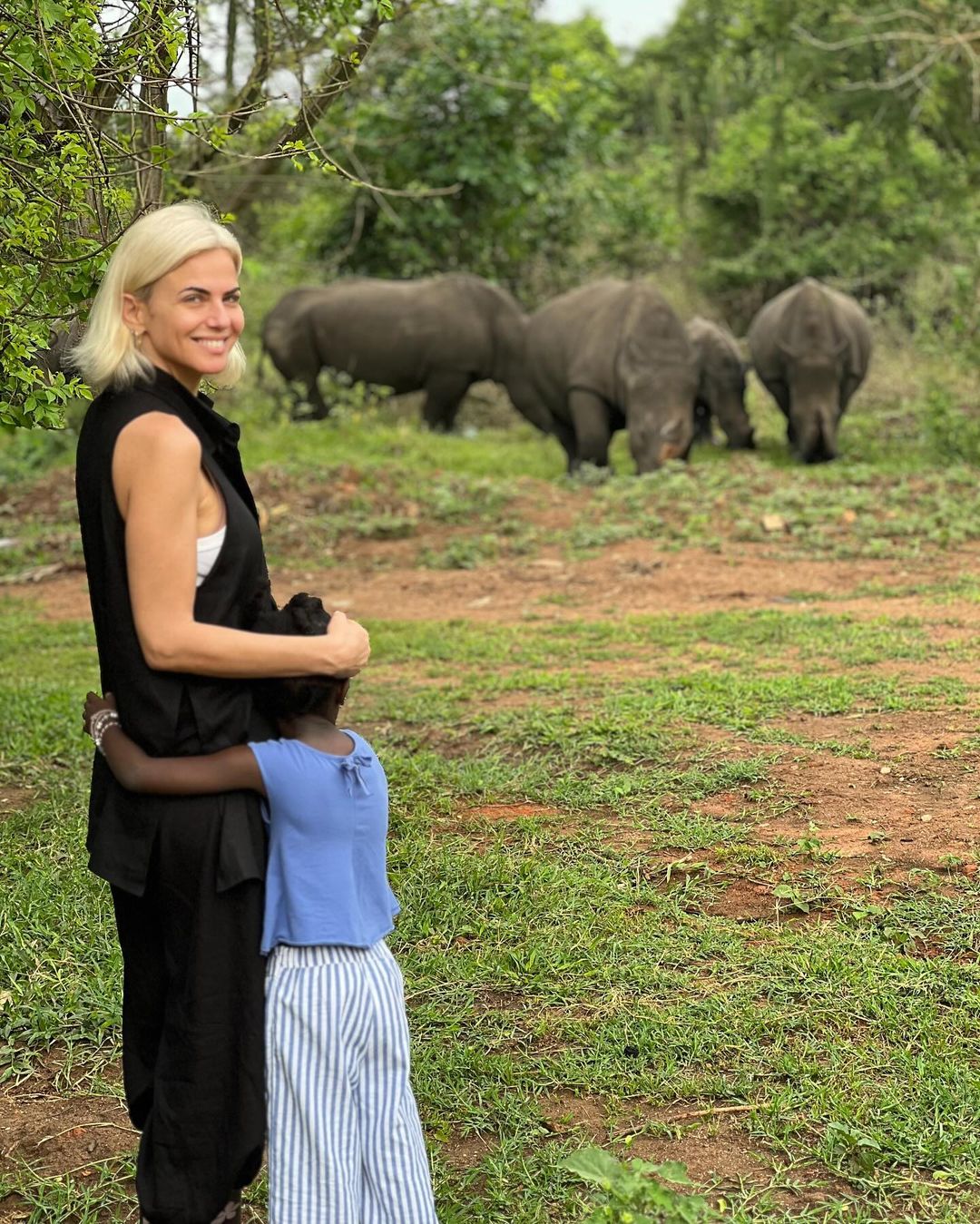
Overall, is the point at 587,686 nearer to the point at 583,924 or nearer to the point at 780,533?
the point at 583,924

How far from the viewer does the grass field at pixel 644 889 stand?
10.7 feet

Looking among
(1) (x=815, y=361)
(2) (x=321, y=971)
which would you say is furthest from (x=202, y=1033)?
(1) (x=815, y=361)

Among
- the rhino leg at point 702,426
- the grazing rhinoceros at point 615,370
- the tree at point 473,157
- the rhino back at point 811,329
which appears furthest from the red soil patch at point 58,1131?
the rhino leg at point 702,426

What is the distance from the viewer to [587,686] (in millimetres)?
6559

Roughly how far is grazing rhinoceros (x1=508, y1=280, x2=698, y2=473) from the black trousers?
447 inches

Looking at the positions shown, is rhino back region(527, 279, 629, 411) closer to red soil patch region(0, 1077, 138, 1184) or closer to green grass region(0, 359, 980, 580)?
green grass region(0, 359, 980, 580)

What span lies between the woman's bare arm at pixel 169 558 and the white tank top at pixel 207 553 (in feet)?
0.20

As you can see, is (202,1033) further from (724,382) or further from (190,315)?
(724,382)

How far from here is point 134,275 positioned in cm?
245

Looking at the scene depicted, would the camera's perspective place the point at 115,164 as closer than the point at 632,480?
Yes

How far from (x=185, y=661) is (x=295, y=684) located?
197mm

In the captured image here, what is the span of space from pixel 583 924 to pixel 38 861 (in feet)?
5.89

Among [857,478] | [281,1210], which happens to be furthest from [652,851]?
[857,478]

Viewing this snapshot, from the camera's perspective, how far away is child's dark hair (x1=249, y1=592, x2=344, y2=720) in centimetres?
252
